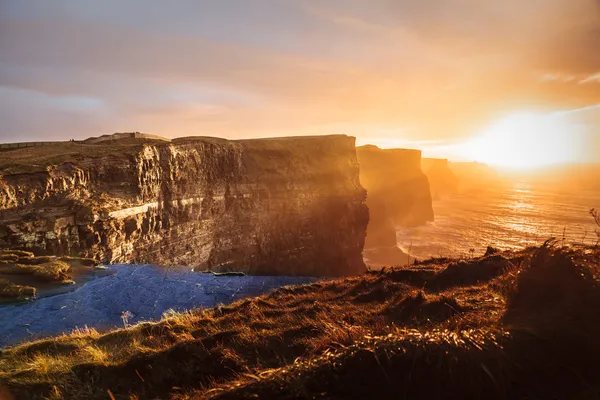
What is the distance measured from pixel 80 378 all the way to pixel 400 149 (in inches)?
3651

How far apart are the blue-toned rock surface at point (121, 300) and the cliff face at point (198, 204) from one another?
26.6 feet

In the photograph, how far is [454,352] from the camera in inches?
108

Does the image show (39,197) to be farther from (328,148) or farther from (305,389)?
(328,148)

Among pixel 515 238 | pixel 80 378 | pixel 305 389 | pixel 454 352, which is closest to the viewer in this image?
pixel 305 389

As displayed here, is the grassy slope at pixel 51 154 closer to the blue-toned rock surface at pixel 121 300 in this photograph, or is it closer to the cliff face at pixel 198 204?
the cliff face at pixel 198 204

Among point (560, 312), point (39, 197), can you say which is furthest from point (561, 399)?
point (39, 197)

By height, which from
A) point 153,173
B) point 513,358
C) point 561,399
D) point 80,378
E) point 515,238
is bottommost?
point 515,238

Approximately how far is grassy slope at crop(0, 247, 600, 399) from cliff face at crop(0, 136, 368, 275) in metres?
16.9

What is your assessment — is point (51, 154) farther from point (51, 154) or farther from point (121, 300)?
point (121, 300)

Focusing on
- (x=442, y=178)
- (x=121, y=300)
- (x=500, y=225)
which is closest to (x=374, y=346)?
(x=121, y=300)

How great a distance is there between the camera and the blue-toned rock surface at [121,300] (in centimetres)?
948

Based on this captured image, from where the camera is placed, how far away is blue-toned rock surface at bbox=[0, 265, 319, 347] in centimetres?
948

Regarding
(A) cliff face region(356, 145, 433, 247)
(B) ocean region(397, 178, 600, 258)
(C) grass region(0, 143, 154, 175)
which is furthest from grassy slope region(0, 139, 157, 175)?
(A) cliff face region(356, 145, 433, 247)

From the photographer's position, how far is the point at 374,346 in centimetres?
287
